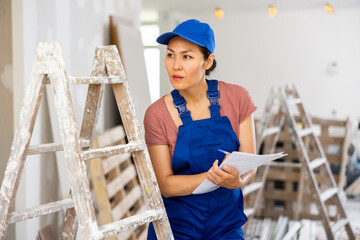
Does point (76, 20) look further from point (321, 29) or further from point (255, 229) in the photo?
point (321, 29)

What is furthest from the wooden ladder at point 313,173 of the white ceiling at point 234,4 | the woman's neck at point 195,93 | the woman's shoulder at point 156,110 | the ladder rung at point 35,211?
the white ceiling at point 234,4

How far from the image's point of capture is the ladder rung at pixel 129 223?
5.28ft

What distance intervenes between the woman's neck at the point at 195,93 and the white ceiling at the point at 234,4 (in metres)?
6.93

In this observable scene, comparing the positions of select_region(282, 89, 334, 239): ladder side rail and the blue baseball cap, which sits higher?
the blue baseball cap

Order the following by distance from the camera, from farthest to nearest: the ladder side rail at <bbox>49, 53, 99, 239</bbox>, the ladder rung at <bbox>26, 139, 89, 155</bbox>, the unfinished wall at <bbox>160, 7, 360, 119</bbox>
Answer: the unfinished wall at <bbox>160, 7, 360, 119</bbox>
the ladder rung at <bbox>26, 139, 89, 155</bbox>
the ladder side rail at <bbox>49, 53, 99, 239</bbox>

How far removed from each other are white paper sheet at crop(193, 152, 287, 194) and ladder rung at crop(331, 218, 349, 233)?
2.62 metres

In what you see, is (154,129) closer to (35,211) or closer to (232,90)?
(232,90)

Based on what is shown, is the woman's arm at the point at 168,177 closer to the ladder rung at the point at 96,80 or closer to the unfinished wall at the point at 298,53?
the ladder rung at the point at 96,80

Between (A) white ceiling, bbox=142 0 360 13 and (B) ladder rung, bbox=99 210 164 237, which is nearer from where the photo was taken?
(B) ladder rung, bbox=99 210 164 237

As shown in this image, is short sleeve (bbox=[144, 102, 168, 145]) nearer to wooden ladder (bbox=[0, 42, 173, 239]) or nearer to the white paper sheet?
wooden ladder (bbox=[0, 42, 173, 239])

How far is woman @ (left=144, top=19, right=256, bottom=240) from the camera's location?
1880 millimetres

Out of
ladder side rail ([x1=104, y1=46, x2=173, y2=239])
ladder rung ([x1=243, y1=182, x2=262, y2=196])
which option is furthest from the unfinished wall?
ladder side rail ([x1=104, y1=46, x2=173, y2=239])

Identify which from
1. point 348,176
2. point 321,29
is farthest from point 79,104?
point 321,29

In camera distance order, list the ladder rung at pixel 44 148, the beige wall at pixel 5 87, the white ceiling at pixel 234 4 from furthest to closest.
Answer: the white ceiling at pixel 234 4
the beige wall at pixel 5 87
the ladder rung at pixel 44 148
